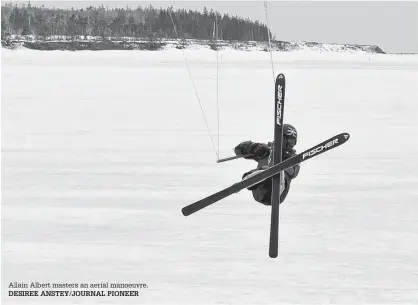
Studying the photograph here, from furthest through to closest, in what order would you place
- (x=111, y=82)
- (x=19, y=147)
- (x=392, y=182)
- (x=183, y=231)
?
(x=111, y=82), (x=19, y=147), (x=392, y=182), (x=183, y=231)

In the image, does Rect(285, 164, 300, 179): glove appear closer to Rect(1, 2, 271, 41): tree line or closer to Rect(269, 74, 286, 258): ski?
Rect(269, 74, 286, 258): ski

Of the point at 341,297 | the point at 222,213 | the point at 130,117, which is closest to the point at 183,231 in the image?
the point at 222,213

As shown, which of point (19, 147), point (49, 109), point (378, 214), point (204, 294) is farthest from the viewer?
point (49, 109)

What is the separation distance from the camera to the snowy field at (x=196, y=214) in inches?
197

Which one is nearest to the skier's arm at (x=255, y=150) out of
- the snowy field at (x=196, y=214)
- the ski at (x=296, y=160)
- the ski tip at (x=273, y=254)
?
the ski at (x=296, y=160)

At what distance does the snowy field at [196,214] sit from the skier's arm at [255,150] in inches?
27.9

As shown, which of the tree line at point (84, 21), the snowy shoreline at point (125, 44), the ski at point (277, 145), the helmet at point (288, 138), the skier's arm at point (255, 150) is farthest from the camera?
the tree line at point (84, 21)

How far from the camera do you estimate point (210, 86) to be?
1959 centimetres

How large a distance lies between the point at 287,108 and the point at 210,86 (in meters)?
5.35

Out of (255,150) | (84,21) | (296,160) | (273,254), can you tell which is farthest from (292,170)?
(84,21)

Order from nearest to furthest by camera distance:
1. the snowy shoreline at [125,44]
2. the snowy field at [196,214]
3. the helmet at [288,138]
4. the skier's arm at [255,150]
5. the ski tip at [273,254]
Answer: the snowy field at [196,214] < the ski tip at [273,254] < the helmet at [288,138] < the skier's arm at [255,150] < the snowy shoreline at [125,44]

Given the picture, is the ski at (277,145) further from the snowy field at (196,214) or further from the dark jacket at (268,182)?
the snowy field at (196,214)

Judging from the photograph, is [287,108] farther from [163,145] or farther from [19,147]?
[19,147]

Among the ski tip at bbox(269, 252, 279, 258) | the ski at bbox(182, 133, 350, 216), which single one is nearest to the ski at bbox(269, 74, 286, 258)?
the ski at bbox(182, 133, 350, 216)
